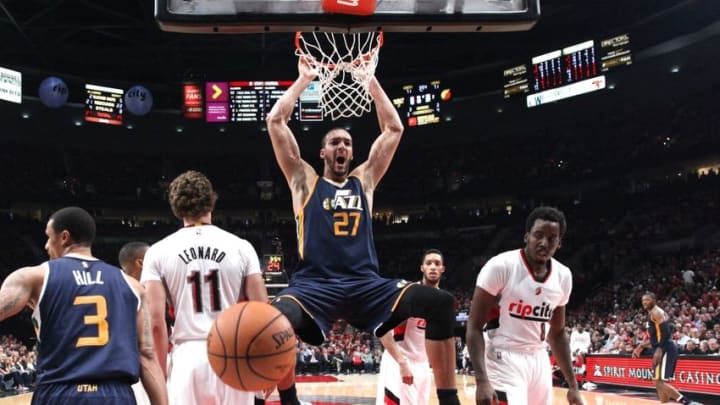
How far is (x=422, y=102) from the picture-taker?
25.8 metres

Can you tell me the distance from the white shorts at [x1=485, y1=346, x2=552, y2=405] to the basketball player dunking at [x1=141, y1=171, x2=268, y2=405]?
1.62 meters

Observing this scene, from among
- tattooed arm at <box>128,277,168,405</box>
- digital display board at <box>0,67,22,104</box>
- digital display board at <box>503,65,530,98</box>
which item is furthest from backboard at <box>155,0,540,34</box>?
digital display board at <box>0,67,22,104</box>

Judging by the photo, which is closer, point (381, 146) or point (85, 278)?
point (85, 278)

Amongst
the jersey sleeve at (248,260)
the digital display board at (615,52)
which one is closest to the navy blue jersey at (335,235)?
the jersey sleeve at (248,260)

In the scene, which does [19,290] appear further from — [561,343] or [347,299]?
[561,343]

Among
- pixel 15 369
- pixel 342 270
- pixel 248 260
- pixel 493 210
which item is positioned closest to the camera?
pixel 248 260

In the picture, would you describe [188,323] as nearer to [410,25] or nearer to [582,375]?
[410,25]

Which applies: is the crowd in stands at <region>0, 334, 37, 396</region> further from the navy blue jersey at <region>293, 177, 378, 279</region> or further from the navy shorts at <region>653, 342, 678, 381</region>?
the navy blue jersey at <region>293, 177, 378, 279</region>

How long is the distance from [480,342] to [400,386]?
2171mm

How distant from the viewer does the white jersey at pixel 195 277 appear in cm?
428

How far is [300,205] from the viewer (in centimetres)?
508

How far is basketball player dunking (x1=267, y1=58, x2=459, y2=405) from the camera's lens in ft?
15.1

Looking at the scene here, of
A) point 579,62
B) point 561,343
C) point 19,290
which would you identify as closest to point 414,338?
point 561,343

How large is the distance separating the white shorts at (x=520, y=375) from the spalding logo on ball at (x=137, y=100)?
21.7 m
